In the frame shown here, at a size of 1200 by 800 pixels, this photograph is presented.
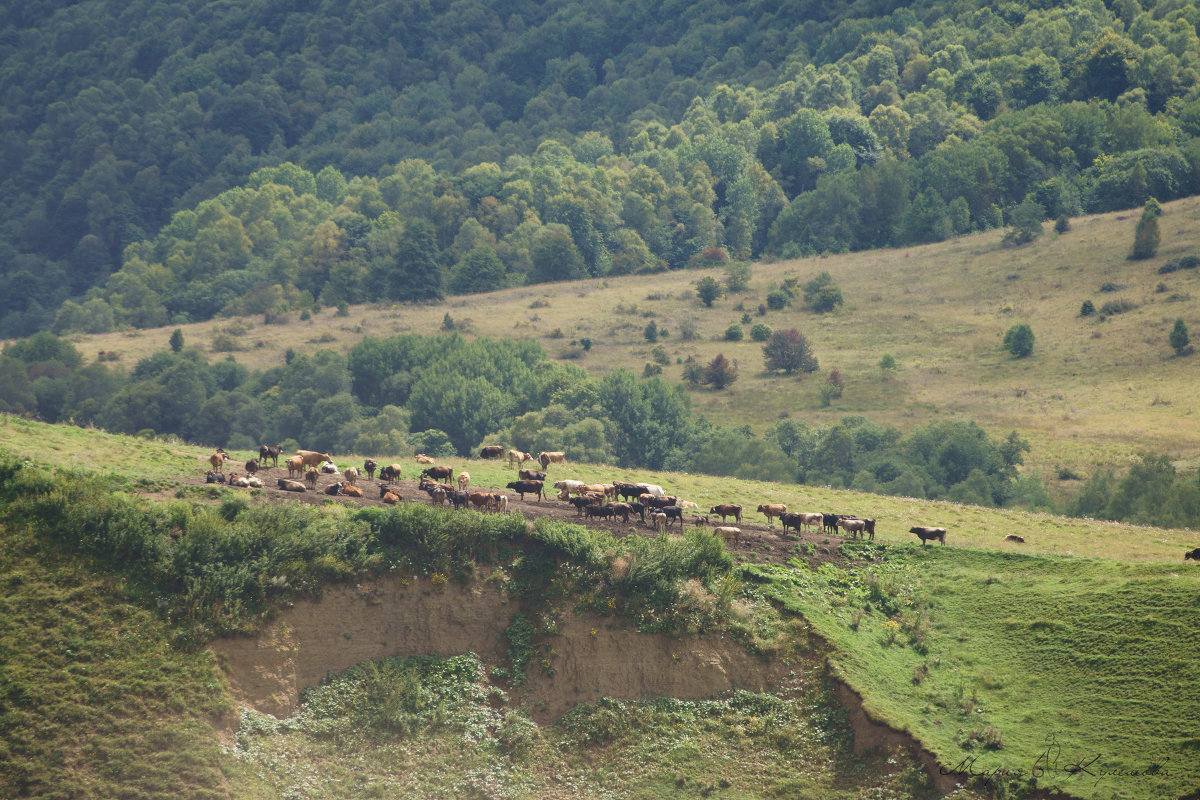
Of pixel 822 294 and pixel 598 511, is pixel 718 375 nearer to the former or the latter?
pixel 822 294

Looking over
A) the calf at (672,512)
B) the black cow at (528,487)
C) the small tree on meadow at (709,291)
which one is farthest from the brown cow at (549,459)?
the small tree on meadow at (709,291)

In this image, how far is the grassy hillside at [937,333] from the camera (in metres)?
94.8

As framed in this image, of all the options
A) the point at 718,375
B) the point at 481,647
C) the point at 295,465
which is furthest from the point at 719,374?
the point at 481,647

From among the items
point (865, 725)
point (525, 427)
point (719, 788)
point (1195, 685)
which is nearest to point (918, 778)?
point (865, 725)

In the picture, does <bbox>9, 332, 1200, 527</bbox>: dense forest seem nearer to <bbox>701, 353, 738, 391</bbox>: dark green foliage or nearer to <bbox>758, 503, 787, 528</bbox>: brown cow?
<bbox>701, 353, 738, 391</bbox>: dark green foliage

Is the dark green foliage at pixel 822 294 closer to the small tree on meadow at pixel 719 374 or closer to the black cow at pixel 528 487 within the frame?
the small tree on meadow at pixel 719 374

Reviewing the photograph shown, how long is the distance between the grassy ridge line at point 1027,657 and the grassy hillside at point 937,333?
50986 mm

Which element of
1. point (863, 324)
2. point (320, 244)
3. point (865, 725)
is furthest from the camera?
point (320, 244)

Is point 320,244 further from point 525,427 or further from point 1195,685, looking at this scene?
point 1195,685

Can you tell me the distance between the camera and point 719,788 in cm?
3119

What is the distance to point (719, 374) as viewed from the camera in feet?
377

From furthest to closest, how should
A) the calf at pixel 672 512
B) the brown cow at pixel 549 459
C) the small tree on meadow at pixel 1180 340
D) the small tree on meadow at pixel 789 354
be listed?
the small tree on meadow at pixel 789 354 < the small tree on meadow at pixel 1180 340 < the brown cow at pixel 549 459 < the calf at pixel 672 512

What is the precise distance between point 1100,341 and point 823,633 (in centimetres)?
8207

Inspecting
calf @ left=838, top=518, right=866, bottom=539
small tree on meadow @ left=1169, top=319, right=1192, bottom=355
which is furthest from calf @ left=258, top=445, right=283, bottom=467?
small tree on meadow @ left=1169, top=319, right=1192, bottom=355
